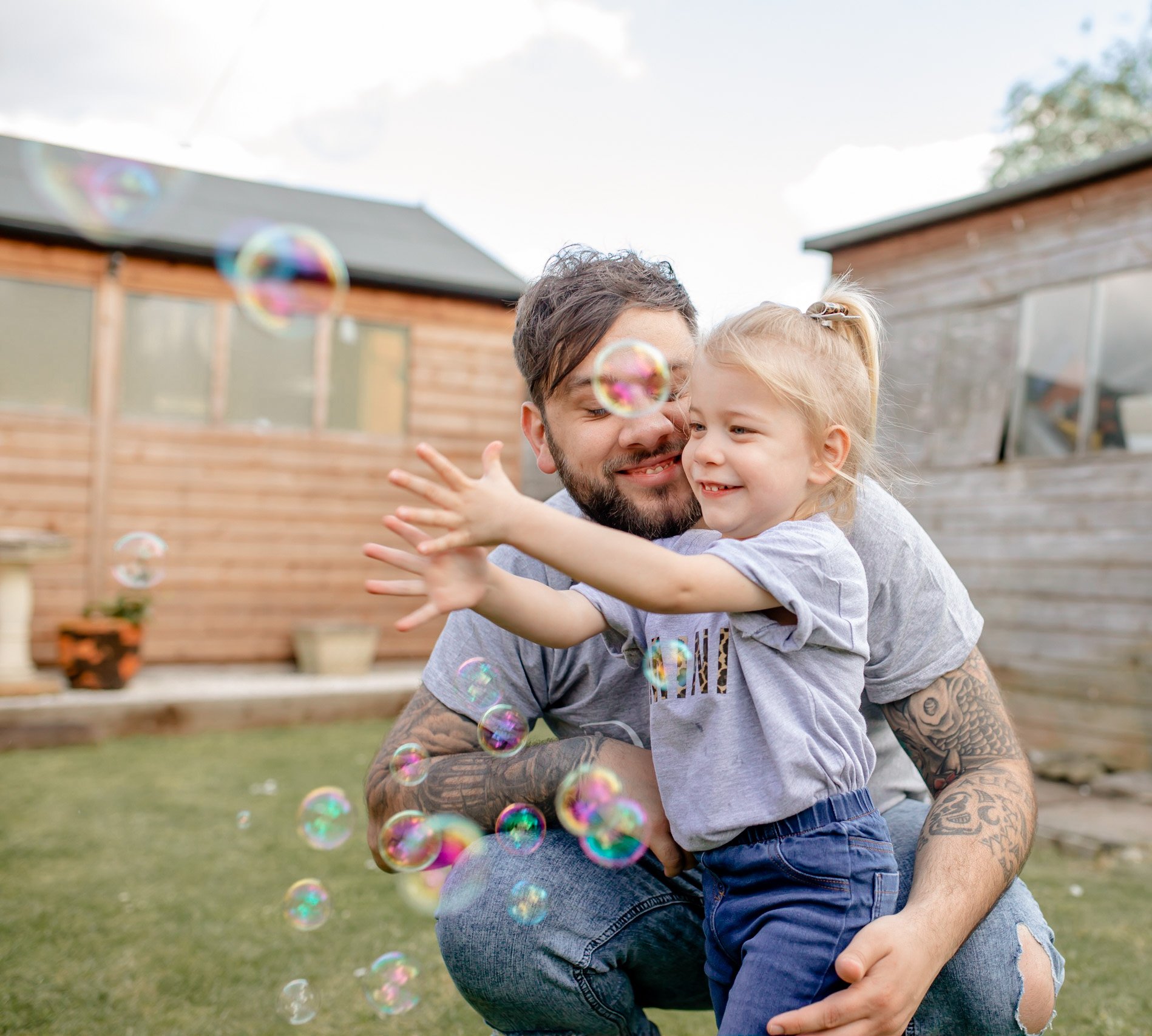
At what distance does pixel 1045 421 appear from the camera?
25.0ft

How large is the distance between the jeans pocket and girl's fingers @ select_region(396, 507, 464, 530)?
0.90 m

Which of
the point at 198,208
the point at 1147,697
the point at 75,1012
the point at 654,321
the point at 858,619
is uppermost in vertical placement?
the point at 198,208

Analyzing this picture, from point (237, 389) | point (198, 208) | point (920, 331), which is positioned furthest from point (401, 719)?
point (198, 208)

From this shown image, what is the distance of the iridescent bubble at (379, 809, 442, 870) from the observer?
2.11 metres

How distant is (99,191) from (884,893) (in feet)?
31.3

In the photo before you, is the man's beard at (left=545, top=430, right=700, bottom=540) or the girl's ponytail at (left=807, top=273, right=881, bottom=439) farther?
the man's beard at (left=545, top=430, right=700, bottom=540)

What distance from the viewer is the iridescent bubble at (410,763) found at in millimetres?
2119

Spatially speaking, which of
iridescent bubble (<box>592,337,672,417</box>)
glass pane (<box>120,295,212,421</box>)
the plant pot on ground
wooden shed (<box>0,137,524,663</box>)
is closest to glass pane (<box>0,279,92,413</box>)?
wooden shed (<box>0,137,524,663</box>)

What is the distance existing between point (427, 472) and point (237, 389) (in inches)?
82.8

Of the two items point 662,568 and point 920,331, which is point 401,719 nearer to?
point 662,568

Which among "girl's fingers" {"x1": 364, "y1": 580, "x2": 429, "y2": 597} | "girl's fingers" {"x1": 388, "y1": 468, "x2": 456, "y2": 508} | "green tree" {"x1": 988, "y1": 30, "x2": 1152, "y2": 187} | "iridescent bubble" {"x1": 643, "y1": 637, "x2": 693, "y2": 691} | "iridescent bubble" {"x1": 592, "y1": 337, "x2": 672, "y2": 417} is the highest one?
"green tree" {"x1": 988, "y1": 30, "x2": 1152, "y2": 187}

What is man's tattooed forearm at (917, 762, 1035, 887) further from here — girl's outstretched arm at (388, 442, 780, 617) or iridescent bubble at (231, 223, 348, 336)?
iridescent bubble at (231, 223, 348, 336)

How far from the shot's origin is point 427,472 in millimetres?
10680

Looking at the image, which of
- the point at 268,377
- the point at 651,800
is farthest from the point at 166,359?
the point at 651,800
